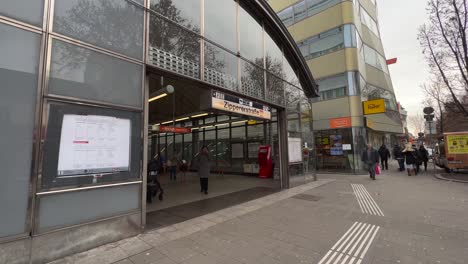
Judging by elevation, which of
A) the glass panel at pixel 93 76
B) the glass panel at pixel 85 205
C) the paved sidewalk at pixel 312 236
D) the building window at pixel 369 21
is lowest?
the paved sidewalk at pixel 312 236

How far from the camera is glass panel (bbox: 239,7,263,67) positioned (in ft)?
27.6

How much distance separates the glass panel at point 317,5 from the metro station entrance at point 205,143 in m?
11.2

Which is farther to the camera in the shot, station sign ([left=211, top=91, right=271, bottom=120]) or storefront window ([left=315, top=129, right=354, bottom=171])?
storefront window ([left=315, top=129, right=354, bottom=171])

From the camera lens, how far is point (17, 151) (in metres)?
3.27

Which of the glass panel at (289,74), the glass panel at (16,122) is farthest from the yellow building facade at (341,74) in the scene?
the glass panel at (16,122)

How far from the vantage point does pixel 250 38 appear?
8.84 meters

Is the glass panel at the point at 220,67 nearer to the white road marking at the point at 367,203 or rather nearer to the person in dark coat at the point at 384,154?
the white road marking at the point at 367,203

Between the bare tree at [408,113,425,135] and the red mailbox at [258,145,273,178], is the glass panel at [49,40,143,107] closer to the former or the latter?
the red mailbox at [258,145,273,178]

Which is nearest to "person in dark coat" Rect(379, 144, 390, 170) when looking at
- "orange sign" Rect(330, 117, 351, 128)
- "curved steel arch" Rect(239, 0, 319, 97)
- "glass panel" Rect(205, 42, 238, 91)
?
"orange sign" Rect(330, 117, 351, 128)

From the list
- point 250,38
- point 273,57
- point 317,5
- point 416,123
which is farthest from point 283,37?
point 416,123

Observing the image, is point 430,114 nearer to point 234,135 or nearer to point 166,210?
point 234,135

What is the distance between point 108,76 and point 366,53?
20182 mm

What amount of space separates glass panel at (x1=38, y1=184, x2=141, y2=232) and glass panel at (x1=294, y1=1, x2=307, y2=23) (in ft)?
66.7

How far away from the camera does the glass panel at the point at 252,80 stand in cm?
809
